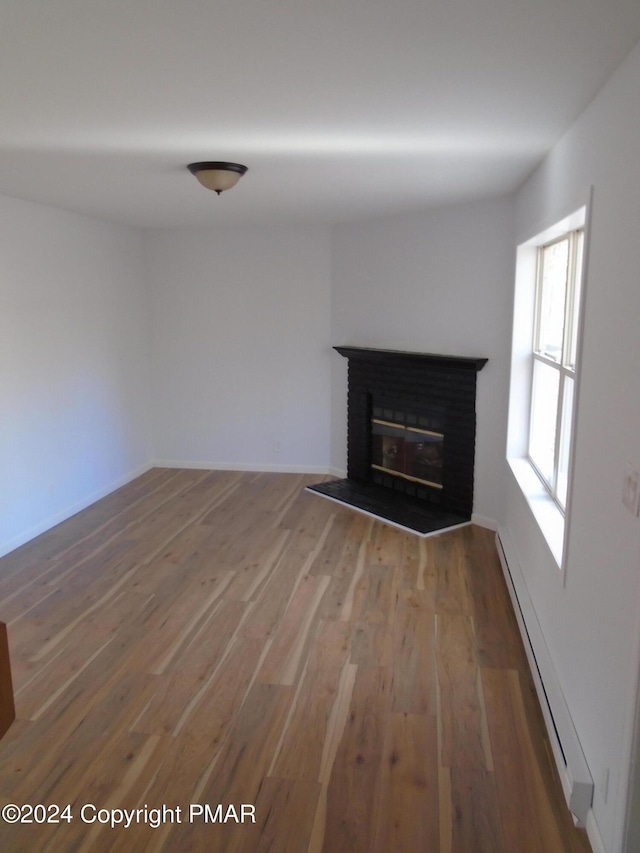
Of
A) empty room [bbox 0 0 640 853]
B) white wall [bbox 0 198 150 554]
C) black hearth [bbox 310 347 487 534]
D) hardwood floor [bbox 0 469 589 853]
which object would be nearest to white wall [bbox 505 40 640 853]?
empty room [bbox 0 0 640 853]

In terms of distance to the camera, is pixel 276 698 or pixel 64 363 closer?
pixel 276 698

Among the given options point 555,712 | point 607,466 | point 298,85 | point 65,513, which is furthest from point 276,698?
point 65,513

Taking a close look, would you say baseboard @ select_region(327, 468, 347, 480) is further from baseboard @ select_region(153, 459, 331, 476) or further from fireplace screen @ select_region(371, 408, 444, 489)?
fireplace screen @ select_region(371, 408, 444, 489)

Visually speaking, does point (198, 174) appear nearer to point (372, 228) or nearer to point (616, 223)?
point (616, 223)

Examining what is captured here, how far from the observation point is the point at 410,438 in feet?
17.7

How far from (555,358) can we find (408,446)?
2.14m

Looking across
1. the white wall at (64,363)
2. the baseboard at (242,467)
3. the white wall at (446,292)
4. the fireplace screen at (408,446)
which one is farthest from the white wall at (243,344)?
the fireplace screen at (408,446)

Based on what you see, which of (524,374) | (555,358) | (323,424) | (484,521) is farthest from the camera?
(323,424)

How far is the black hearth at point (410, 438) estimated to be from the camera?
4.83m

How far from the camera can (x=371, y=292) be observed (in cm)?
545

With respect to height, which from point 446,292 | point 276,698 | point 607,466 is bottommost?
point 276,698

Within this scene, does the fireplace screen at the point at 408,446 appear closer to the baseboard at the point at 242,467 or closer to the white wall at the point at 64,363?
the baseboard at the point at 242,467

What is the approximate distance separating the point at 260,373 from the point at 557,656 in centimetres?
411

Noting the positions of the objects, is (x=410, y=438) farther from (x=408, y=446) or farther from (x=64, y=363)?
(x=64, y=363)
